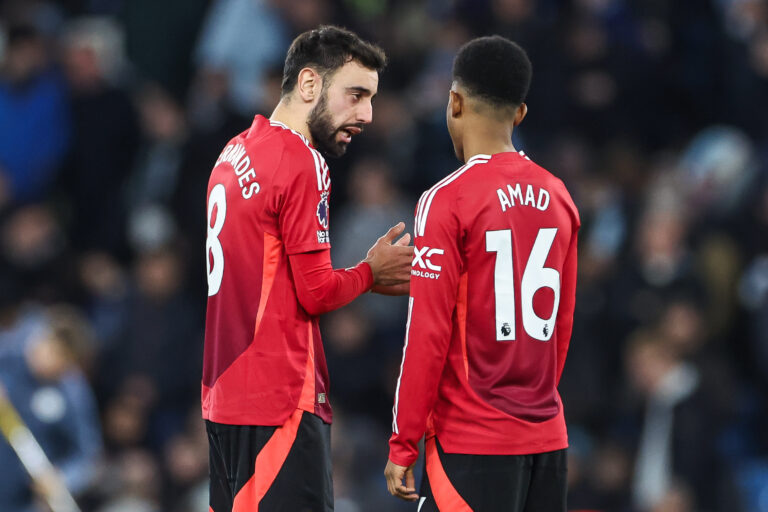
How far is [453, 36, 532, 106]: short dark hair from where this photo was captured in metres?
4.19

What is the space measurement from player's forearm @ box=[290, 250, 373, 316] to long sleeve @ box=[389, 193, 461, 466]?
286 mm

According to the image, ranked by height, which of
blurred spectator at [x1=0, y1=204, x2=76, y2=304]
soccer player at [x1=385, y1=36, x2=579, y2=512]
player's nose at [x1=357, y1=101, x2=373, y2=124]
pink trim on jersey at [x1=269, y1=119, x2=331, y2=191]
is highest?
player's nose at [x1=357, y1=101, x2=373, y2=124]

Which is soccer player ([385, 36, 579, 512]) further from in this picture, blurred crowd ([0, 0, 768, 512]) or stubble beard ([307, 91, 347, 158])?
blurred crowd ([0, 0, 768, 512])

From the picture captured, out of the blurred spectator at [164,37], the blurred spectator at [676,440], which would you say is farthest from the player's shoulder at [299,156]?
the blurred spectator at [164,37]

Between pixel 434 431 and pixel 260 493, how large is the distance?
2.06ft

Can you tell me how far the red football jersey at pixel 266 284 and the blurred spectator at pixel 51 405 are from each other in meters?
4.21

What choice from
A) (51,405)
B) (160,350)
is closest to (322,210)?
(51,405)

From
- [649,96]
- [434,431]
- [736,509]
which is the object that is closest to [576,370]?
[736,509]

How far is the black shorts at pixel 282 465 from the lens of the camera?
13.6 ft

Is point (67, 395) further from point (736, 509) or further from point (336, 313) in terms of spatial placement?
point (736, 509)

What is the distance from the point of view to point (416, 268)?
4152mm

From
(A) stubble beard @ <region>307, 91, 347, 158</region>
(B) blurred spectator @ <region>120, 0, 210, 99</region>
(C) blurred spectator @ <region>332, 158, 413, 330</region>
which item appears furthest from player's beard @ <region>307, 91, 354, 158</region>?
(B) blurred spectator @ <region>120, 0, 210, 99</region>

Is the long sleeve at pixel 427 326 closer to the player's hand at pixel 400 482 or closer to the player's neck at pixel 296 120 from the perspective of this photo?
the player's hand at pixel 400 482

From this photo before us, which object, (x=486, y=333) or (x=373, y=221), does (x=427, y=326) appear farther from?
(x=373, y=221)
